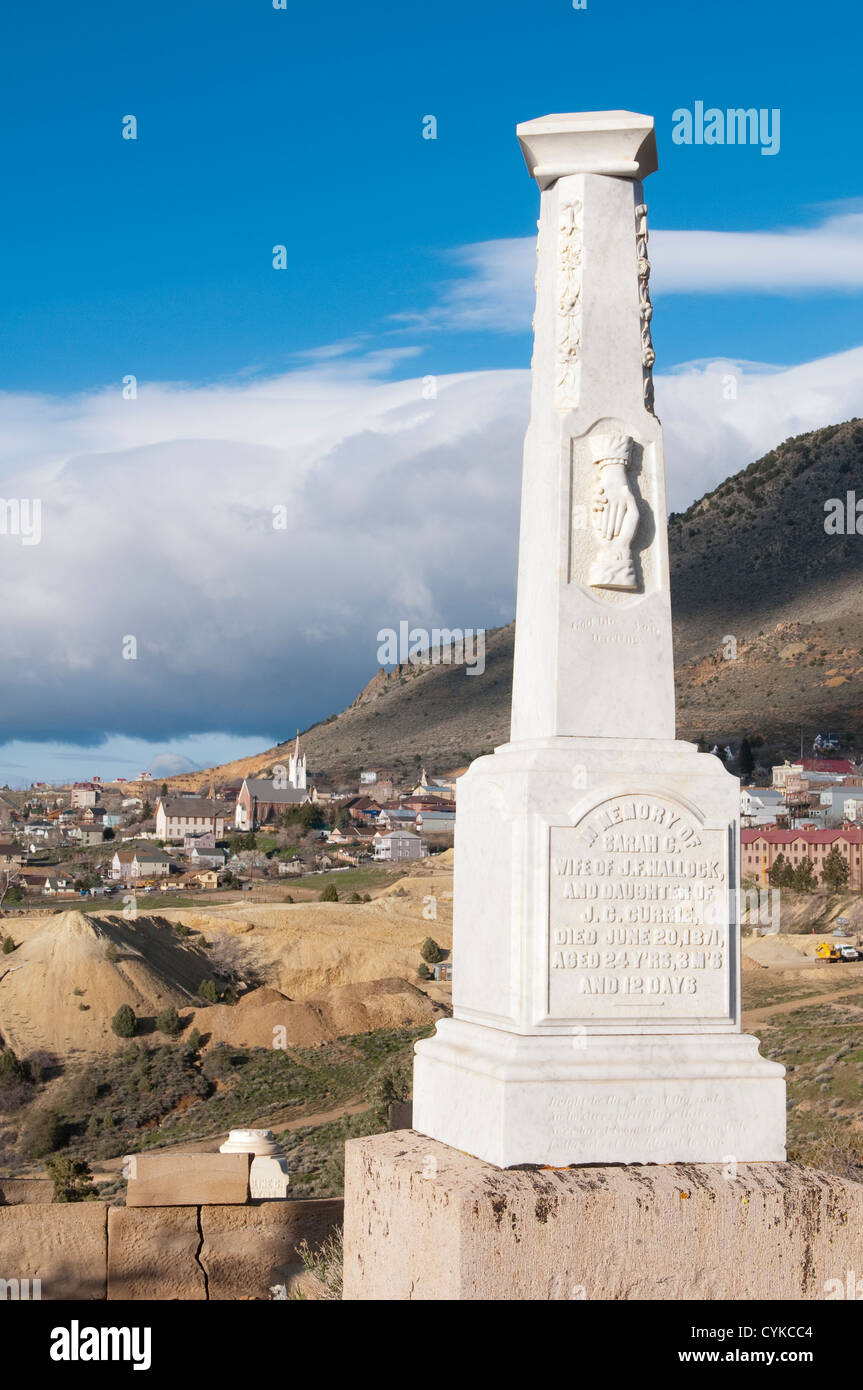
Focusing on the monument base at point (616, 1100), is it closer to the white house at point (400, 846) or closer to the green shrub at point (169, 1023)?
the green shrub at point (169, 1023)

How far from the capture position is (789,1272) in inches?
209

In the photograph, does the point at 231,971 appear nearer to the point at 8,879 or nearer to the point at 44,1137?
the point at 44,1137

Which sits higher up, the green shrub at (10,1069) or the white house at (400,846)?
the white house at (400,846)

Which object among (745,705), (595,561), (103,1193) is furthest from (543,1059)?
(745,705)

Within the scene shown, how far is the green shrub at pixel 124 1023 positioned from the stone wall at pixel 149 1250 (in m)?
37.2

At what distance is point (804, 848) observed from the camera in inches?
2383

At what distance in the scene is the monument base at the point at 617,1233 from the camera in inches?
199

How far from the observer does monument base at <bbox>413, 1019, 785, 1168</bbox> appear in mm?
5445

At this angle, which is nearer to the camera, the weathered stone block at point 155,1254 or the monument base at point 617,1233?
the monument base at point 617,1233

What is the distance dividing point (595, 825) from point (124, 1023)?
40.6 meters

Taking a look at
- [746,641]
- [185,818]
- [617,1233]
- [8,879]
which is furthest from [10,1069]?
[185,818]

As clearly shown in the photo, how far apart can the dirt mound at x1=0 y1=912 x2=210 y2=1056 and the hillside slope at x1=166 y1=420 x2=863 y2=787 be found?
34.6m

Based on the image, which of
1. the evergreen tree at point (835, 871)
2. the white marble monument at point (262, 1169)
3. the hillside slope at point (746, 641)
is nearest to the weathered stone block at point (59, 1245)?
the white marble monument at point (262, 1169)
